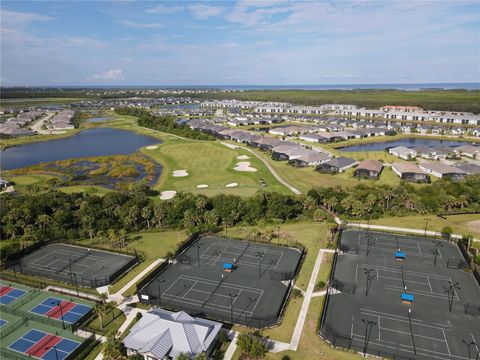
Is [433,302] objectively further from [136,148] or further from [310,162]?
[136,148]

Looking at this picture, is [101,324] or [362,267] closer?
[101,324]

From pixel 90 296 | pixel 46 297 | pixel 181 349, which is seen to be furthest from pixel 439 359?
pixel 46 297

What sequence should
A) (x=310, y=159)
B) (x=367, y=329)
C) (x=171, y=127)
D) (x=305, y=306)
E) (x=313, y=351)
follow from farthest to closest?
(x=171, y=127)
(x=310, y=159)
(x=305, y=306)
(x=367, y=329)
(x=313, y=351)

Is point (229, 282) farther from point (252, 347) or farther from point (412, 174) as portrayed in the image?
point (412, 174)

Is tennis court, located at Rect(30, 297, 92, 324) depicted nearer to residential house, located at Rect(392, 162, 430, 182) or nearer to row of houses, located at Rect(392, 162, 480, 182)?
residential house, located at Rect(392, 162, 430, 182)

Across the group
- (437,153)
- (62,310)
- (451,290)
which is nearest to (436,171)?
(437,153)

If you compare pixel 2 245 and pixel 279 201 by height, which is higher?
pixel 279 201

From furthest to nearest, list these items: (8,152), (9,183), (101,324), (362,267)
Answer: (8,152) → (9,183) → (362,267) → (101,324)
